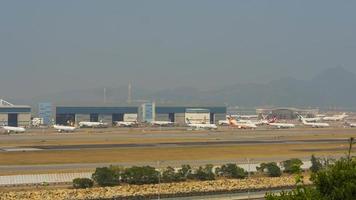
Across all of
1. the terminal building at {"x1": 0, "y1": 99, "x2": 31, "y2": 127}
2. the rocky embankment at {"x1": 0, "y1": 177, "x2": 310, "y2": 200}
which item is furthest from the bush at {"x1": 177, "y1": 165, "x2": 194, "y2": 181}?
the terminal building at {"x1": 0, "y1": 99, "x2": 31, "y2": 127}

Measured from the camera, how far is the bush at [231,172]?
66500 mm

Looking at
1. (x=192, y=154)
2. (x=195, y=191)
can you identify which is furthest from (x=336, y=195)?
(x=192, y=154)

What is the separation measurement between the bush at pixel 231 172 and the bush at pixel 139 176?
8836 mm

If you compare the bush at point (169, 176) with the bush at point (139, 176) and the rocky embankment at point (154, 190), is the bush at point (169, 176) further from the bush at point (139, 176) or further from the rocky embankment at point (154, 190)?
the rocky embankment at point (154, 190)

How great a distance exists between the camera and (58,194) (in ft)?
174

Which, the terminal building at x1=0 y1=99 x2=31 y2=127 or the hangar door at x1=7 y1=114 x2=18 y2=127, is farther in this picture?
the hangar door at x1=7 y1=114 x2=18 y2=127

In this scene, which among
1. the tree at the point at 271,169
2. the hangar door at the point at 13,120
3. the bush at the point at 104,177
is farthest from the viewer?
the hangar door at the point at 13,120

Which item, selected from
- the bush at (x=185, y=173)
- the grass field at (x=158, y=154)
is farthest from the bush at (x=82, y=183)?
the grass field at (x=158, y=154)

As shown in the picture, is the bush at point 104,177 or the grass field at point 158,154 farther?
the grass field at point 158,154

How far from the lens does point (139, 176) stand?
2397 inches

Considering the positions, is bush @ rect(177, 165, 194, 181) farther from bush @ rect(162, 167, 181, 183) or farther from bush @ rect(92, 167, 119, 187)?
bush @ rect(92, 167, 119, 187)

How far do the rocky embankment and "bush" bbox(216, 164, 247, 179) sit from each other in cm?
142

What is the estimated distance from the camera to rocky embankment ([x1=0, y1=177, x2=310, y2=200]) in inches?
2047

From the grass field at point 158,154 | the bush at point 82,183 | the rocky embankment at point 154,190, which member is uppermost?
the grass field at point 158,154
